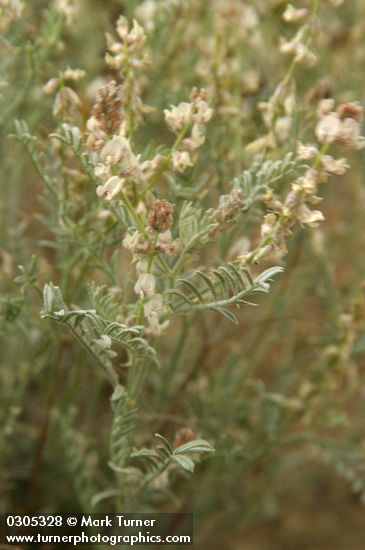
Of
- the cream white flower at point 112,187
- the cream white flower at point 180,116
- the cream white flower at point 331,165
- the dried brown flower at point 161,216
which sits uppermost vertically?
the cream white flower at point 180,116

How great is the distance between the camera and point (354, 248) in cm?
160

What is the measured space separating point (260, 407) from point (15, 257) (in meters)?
0.54

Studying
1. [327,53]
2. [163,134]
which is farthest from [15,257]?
[327,53]

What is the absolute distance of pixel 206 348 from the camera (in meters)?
1.21

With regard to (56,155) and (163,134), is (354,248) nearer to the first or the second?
(163,134)

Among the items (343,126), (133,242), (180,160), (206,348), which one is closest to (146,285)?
(133,242)

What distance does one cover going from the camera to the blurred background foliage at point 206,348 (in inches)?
43.3

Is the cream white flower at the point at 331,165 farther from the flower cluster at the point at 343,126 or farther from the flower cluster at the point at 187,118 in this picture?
the flower cluster at the point at 187,118

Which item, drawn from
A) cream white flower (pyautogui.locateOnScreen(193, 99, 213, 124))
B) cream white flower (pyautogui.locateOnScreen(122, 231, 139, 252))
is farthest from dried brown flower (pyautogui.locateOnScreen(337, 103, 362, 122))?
cream white flower (pyautogui.locateOnScreen(122, 231, 139, 252))

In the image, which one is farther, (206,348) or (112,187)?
(206,348)

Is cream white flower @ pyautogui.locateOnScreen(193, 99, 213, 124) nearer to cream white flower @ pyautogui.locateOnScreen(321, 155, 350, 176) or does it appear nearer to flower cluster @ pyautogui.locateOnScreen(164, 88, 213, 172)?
flower cluster @ pyautogui.locateOnScreen(164, 88, 213, 172)

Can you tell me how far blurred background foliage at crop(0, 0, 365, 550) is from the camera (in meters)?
1.10

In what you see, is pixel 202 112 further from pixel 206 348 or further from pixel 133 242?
pixel 206 348

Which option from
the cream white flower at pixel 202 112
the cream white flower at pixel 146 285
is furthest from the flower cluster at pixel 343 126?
the cream white flower at pixel 146 285
